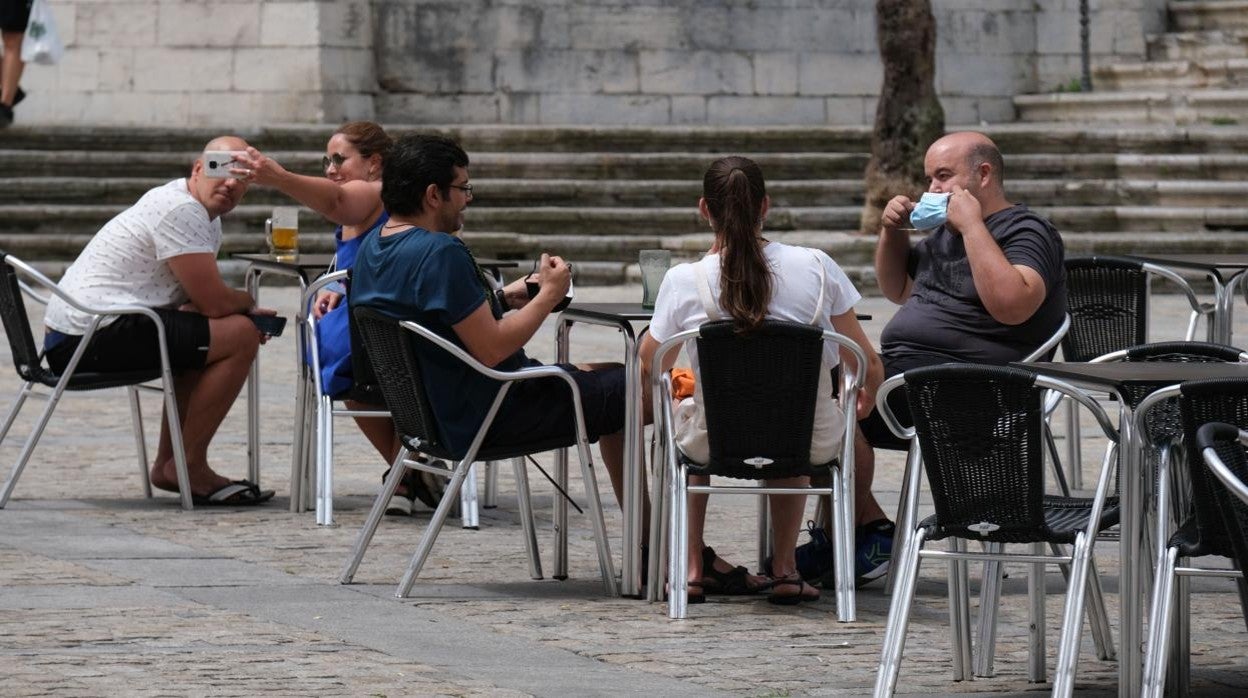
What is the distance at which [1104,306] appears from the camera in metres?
8.47

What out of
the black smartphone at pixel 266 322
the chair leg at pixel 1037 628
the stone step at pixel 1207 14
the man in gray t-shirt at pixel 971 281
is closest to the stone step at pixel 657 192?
the stone step at pixel 1207 14

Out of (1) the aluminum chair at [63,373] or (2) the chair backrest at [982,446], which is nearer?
(2) the chair backrest at [982,446]

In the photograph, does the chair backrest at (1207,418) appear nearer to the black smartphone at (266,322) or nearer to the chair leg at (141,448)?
the black smartphone at (266,322)

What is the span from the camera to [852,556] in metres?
6.15

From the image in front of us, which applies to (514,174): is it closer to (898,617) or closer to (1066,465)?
(1066,465)

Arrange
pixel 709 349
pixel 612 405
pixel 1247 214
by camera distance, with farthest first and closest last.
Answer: pixel 1247 214 → pixel 612 405 → pixel 709 349

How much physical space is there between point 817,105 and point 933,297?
1466 centimetres

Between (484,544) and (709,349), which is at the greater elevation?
(709,349)

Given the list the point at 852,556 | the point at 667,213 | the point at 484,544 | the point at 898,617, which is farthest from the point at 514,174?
the point at 898,617

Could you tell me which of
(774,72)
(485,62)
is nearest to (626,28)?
(485,62)

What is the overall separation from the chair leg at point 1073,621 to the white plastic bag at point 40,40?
1457cm

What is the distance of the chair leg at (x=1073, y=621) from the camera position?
183 inches

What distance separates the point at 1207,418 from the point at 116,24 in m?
17.1

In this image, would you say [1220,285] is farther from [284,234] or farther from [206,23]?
[206,23]
